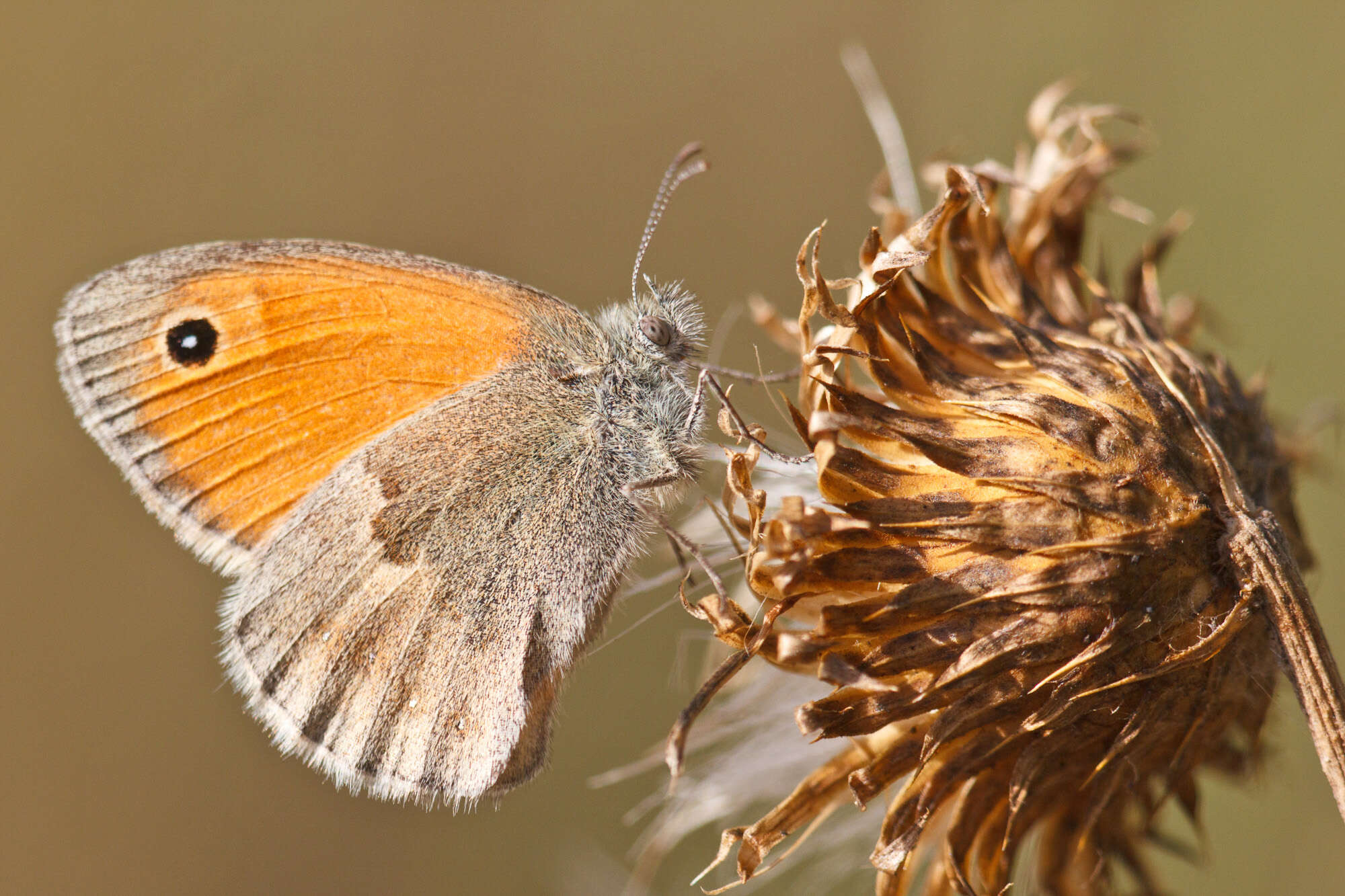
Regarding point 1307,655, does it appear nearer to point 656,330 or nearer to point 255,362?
point 656,330

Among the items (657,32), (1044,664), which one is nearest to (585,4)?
(657,32)

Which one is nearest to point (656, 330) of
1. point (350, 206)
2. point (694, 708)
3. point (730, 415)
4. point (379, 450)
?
point (730, 415)

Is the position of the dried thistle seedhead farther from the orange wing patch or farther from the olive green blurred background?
the olive green blurred background

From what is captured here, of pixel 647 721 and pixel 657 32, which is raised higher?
pixel 657 32

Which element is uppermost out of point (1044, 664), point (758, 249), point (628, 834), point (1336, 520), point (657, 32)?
point (657, 32)

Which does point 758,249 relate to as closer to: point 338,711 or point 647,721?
point 647,721

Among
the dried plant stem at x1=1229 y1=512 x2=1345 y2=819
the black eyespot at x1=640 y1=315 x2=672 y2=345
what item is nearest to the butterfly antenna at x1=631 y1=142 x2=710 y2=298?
the black eyespot at x1=640 y1=315 x2=672 y2=345
